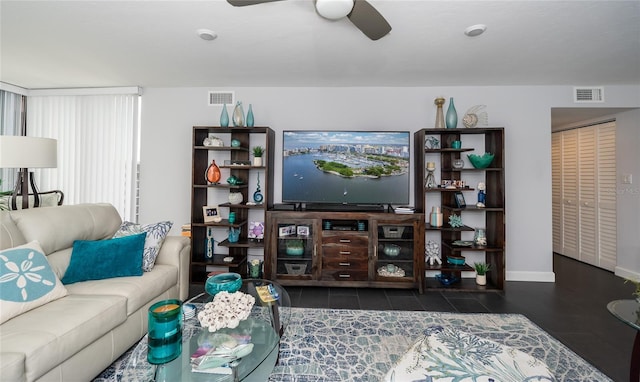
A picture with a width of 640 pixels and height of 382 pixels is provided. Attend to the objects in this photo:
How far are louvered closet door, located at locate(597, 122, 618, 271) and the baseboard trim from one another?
1.17m

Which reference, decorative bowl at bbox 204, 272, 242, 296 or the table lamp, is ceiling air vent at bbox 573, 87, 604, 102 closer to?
decorative bowl at bbox 204, 272, 242, 296

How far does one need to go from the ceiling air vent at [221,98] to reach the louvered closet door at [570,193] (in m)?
5.20

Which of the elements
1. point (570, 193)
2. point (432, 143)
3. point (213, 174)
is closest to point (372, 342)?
point (432, 143)

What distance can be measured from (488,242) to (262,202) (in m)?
2.74

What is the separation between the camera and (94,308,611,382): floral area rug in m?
1.69

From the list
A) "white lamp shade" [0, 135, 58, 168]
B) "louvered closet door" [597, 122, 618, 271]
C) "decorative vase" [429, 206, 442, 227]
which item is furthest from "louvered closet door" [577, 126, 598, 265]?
"white lamp shade" [0, 135, 58, 168]

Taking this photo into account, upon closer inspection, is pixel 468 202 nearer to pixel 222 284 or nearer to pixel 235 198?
pixel 235 198

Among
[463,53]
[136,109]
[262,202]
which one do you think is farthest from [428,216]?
[136,109]

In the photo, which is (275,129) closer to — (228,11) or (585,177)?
(228,11)

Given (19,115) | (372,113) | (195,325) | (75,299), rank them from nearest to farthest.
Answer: (195,325), (75,299), (372,113), (19,115)

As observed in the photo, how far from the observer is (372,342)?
79.2 inches

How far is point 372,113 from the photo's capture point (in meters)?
3.48

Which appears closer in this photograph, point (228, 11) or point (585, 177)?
point (228, 11)

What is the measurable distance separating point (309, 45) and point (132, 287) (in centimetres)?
236
